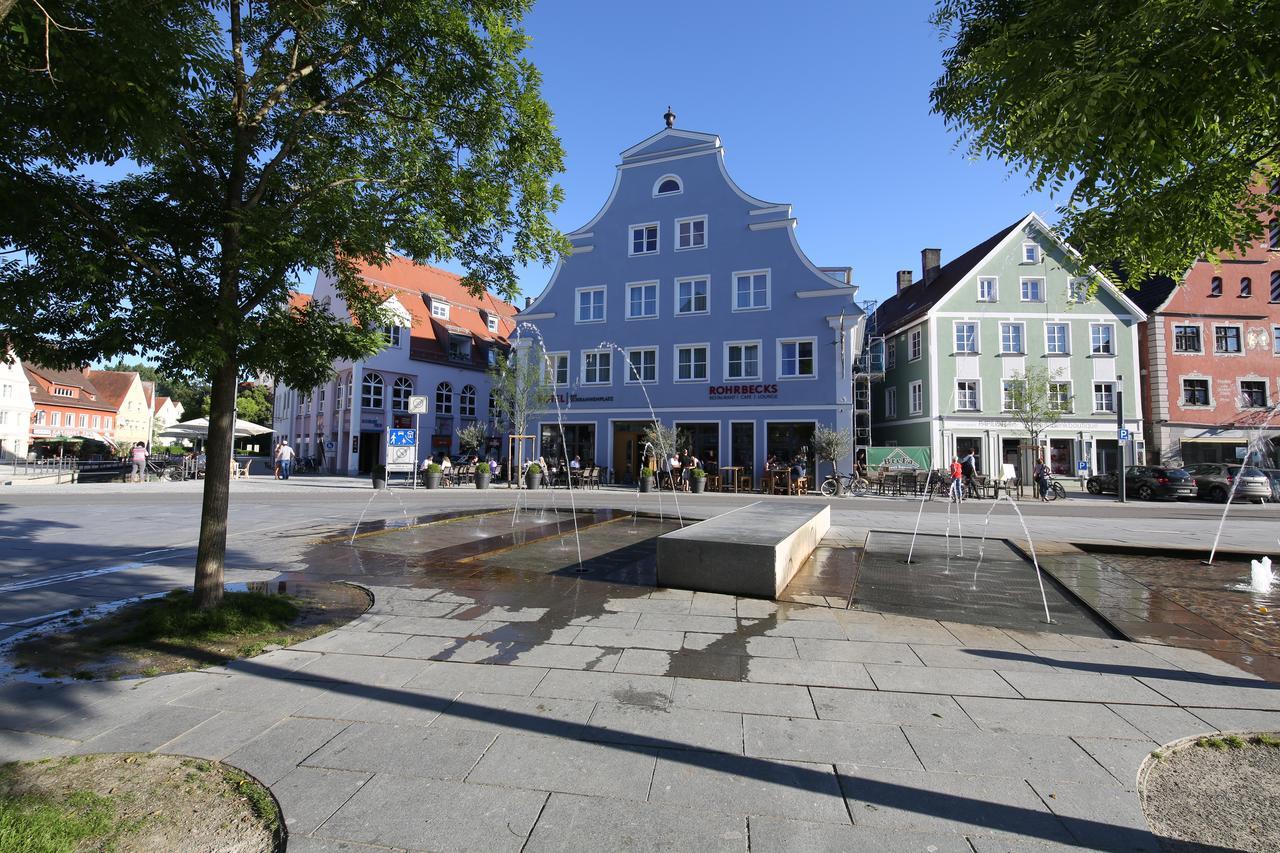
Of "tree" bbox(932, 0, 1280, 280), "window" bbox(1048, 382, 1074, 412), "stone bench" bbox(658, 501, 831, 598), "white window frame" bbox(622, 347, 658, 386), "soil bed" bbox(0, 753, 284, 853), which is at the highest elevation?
"white window frame" bbox(622, 347, 658, 386)

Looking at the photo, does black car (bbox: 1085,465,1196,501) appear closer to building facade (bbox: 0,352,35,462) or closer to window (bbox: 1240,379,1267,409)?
window (bbox: 1240,379,1267,409)

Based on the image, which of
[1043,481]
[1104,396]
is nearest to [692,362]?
[1043,481]

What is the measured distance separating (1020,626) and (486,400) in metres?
40.6

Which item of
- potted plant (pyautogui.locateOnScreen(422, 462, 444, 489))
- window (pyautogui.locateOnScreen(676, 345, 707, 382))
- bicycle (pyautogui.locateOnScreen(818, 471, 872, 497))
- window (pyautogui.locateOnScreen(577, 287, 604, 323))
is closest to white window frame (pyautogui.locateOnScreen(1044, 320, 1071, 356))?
bicycle (pyautogui.locateOnScreen(818, 471, 872, 497))

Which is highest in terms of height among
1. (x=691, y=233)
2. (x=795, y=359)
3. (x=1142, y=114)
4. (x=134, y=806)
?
(x=691, y=233)

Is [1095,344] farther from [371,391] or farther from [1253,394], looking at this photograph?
[371,391]

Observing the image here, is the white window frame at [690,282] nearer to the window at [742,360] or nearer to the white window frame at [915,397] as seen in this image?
the window at [742,360]

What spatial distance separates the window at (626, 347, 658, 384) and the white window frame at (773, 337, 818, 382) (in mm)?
6065

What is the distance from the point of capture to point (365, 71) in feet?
20.9

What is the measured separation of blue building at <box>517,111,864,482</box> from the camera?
28.5m

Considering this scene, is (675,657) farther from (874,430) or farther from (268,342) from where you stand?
(874,430)

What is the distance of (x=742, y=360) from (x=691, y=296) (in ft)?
14.0

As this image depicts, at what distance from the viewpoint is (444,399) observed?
40469 millimetres

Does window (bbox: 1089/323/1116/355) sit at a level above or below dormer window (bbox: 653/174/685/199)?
below
